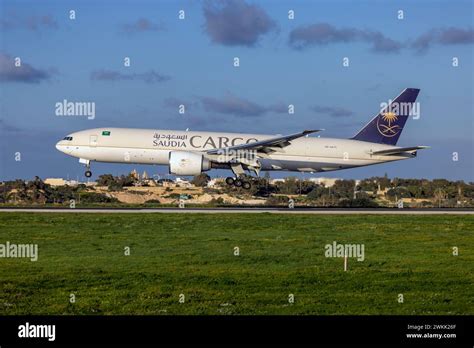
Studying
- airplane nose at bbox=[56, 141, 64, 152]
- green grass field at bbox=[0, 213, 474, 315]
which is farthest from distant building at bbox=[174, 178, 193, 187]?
green grass field at bbox=[0, 213, 474, 315]

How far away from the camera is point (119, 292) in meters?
19.6

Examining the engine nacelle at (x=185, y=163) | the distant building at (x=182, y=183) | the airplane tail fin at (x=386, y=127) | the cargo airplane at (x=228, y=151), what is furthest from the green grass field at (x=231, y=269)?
the distant building at (x=182, y=183)

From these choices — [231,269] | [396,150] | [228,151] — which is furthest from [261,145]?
[231,269]

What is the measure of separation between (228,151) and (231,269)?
101 feet

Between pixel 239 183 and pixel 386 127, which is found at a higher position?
pixel 386 127

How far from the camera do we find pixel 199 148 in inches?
2158

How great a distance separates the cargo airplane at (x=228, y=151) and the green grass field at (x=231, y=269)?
16.1 m

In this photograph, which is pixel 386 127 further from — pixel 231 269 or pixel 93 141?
pixel 231 269

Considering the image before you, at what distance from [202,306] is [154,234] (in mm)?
14328

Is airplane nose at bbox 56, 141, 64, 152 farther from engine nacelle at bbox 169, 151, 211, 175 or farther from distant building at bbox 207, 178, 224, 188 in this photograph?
distant building at bbox 207, 178, 224, 188

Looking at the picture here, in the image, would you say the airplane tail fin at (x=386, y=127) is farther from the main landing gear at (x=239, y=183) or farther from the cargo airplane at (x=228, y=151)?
the main landing gear at (x=239, y=183)

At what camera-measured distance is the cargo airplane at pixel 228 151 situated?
53.7 metres
